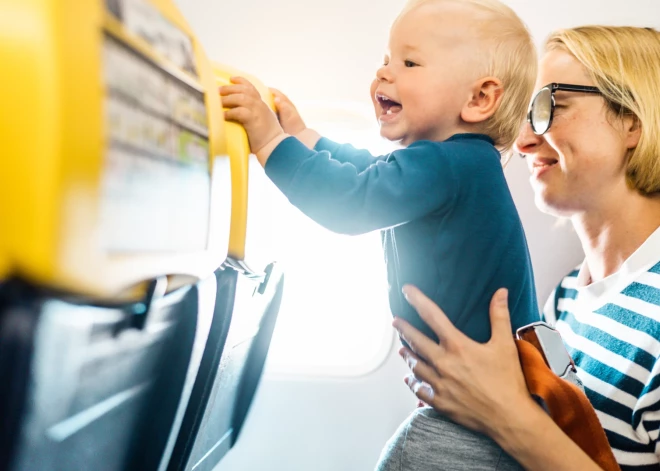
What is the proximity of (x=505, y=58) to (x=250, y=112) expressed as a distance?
1.77 ft

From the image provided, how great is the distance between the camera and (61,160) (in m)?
0.32

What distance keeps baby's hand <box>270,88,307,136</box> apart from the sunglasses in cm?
54

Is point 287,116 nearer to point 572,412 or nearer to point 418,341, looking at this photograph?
point 418,341

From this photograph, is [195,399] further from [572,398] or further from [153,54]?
[572,398]

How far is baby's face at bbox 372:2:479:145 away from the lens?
107 centimetres

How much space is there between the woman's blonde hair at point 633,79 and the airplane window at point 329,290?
2.19 ft

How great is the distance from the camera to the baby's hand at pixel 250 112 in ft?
2.50

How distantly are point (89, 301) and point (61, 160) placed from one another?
0.36 feet

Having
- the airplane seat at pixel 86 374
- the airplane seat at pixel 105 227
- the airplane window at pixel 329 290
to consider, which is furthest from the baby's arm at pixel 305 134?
the airplane window at pixel 329 290

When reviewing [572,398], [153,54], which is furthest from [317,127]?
[153,54]

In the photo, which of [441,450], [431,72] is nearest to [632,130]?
[431,72]

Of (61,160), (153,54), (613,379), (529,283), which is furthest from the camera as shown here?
(613,379)

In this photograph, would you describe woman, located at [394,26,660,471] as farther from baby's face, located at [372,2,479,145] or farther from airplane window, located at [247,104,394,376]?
airplane window, located at [247,104,394,376]

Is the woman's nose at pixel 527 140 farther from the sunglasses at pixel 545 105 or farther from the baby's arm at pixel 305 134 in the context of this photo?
the baby's arm at pixel 305 134
